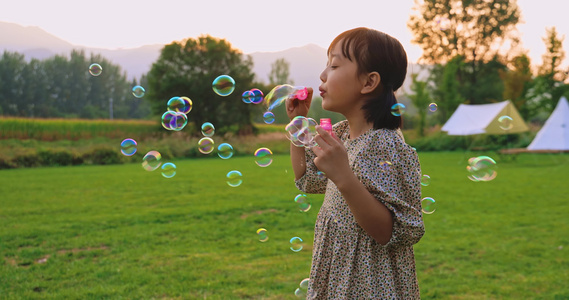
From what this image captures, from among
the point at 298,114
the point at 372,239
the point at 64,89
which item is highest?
the point at 64,89

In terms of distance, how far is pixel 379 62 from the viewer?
173 cm

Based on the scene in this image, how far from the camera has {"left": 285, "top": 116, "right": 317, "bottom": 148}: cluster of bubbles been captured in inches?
73.9

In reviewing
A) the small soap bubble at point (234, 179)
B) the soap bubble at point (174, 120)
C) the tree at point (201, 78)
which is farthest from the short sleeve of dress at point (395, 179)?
the tree at point (201, 78)

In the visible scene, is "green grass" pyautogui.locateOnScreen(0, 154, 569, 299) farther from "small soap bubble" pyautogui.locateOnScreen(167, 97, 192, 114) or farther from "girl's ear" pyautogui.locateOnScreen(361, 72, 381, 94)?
"girl's ear" pyautogui.locateOnScreen(361, 72, 381, 94)

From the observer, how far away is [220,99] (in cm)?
3206

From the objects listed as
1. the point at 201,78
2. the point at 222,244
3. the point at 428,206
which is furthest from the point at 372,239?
the point at 201,78

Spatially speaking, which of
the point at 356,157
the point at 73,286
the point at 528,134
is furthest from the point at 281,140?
the point at 356,157

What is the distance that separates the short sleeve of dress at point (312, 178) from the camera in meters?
2.12

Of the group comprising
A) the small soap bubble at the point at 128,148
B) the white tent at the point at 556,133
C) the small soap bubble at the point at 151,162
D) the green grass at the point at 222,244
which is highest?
the small soap bubble at the point at 128,148

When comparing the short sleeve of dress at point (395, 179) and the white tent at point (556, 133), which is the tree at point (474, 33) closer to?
the white tent at point (556, 133)

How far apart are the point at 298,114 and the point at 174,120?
1.69 metres

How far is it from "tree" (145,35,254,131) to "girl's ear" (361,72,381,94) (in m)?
29.6

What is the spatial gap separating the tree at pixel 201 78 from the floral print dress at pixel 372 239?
29579 mm

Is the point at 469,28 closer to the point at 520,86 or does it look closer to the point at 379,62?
the point at 520,86
